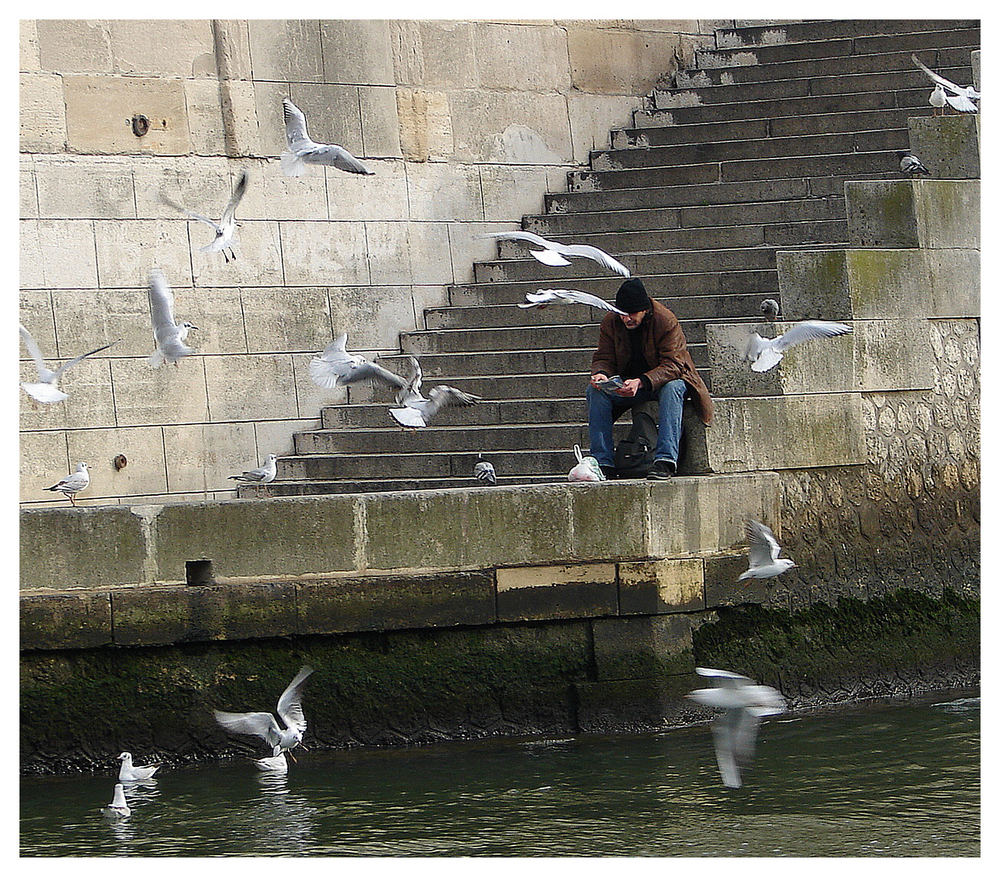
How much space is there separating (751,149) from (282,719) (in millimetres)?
6060

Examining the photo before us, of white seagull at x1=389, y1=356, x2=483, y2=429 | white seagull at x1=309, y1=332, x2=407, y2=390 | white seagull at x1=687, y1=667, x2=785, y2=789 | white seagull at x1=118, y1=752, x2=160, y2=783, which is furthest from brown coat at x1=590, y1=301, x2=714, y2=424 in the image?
white seagull at x1=118, y1=752, x2=160, y2=783

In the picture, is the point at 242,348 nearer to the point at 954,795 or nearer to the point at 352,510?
the point at 352,510

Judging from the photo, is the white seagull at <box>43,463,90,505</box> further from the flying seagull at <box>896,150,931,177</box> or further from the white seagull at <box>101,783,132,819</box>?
the flying seagull at <box>896,150,931,177</box>

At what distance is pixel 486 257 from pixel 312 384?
5.53 ft

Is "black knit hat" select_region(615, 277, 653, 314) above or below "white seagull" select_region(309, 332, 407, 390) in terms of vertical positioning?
above

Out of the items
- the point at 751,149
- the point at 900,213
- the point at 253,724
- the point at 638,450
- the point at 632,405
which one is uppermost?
the point at 751,149

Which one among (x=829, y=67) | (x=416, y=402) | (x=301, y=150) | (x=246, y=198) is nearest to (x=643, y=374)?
(x=416, y=402)

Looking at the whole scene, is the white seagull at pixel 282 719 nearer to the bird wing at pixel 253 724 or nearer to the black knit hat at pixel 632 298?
the bird wing at pixel 253 724

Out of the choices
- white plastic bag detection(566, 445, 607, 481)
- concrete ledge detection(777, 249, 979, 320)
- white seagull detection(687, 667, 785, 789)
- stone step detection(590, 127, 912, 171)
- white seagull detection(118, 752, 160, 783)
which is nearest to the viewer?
white seagull detection(687, 667, 785, 789)

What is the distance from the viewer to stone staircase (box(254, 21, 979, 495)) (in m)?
11.2

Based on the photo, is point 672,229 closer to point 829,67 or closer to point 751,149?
point 751,149

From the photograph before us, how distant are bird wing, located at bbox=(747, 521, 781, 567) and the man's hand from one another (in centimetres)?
88

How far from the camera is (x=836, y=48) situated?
43.7 ft

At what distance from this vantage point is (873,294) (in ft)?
33.8
